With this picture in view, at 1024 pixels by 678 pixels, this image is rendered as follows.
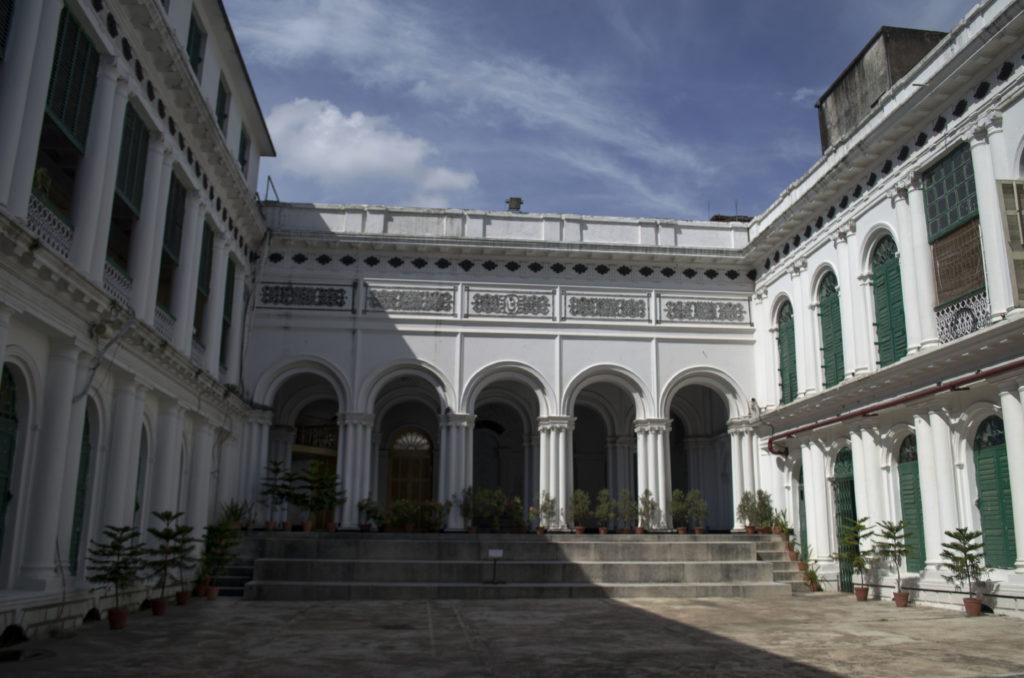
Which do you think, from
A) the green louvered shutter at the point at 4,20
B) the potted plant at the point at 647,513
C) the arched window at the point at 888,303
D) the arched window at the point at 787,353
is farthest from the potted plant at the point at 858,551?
the green louvered shutter at the point at 4,20

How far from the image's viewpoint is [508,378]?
22.2 m

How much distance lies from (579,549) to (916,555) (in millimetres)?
6170

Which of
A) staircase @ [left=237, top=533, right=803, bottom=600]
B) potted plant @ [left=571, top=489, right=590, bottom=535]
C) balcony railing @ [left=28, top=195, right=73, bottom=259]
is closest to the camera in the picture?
balcony railing @ [left=28, top=195, right=73, bottom=259]

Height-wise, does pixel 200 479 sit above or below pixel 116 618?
above

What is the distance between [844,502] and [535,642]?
32.9 feet

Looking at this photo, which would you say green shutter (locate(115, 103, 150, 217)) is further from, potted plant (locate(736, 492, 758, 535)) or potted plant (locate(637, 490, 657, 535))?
potted plant (locate(736, 492, 758, 535))

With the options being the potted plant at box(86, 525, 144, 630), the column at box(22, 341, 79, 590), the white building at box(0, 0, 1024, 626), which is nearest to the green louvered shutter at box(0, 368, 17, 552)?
the white building at box(0, 0, 1024, 626)

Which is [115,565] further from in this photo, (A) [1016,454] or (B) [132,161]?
(A) [1016,454]

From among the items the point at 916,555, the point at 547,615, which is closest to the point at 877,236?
the point at 916,555

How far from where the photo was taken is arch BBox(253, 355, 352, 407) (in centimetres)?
2125

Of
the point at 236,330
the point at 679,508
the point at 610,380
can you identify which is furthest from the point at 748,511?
the point at 236,330

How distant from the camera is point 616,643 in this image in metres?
10.1

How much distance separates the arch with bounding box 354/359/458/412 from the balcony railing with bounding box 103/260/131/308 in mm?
8602

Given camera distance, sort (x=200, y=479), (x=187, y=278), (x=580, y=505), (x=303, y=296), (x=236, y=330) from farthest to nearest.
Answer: (x=303, y=296) → (x=580, y=505) → (x=236, y=330) → (x=200, y=479) → (x=187, y=278)
